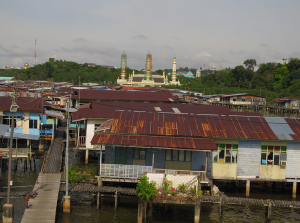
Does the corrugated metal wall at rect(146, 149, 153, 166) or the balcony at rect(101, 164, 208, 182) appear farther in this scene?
the corrugated metal wall at rect(146, 149, 153, 166)

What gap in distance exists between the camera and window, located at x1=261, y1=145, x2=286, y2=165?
22.3 metres

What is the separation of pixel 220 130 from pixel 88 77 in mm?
125143

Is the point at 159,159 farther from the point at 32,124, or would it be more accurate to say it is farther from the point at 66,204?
the point at 32,124

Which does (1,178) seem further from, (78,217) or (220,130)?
(220,130)

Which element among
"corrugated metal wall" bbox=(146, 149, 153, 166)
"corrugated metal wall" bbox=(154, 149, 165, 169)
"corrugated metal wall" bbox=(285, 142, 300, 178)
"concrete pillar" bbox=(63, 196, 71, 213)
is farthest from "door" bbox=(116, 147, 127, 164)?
"corrugated metal wall" bbox=(285, 142, 300, 178)

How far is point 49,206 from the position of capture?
685 inches

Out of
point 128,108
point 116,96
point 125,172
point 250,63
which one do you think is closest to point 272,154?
point 125,172

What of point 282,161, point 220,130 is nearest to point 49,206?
point 220,130

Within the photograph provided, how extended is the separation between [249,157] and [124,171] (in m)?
7.59

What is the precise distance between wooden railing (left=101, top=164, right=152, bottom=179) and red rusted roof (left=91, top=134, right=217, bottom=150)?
122 centimetres

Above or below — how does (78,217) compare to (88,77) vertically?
below

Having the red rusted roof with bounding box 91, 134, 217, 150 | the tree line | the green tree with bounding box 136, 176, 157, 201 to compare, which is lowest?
the green tree with bounding box 136, 176, 157, 201

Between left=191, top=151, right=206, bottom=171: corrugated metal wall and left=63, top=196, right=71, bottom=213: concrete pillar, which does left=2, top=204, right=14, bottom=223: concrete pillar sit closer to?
left=63, top=196, right=71, bottom=213: concrete pillar

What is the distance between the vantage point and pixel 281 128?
23.2 metres
